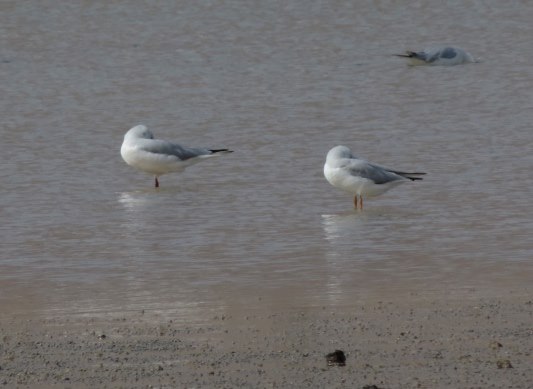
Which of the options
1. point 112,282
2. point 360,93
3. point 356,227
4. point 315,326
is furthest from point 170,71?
point 315,326

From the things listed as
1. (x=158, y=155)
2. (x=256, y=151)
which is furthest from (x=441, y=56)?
(x=158, y=155)

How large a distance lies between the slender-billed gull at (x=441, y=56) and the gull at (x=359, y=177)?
1102 cm

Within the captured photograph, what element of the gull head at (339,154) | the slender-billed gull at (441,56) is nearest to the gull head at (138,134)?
the gull head at (339,154)

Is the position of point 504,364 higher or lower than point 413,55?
lower

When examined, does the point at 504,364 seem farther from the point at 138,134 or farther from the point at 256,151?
the point at 256,151

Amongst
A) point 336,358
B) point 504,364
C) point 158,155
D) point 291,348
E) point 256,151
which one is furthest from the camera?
point 256,151

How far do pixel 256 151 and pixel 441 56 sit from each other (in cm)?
941

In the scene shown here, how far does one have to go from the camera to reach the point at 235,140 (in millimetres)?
15758

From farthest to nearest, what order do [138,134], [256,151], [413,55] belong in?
[413,55] → [256,151] → [138,134]

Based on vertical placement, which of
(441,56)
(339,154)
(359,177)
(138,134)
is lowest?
(359,177)

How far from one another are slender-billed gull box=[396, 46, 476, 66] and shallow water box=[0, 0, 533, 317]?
0.40 meters

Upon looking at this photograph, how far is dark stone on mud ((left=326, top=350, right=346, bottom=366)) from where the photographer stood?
614 centimetres

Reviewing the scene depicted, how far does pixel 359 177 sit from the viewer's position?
1186 cm

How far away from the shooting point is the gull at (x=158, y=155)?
13797mm
